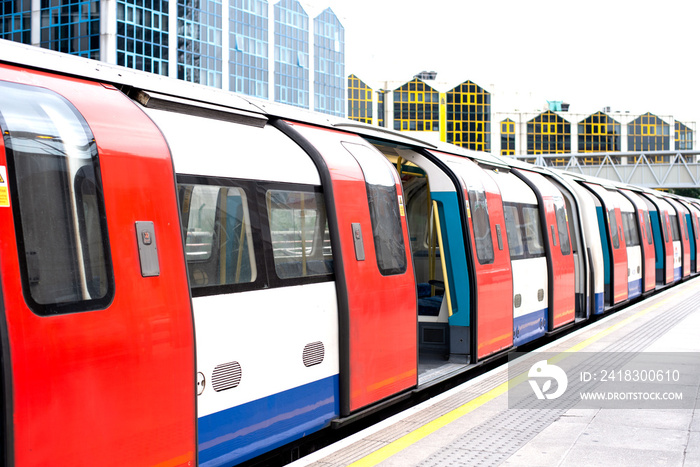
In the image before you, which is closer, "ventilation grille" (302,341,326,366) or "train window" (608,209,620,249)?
"ventilation grille" (302,341,326,366)

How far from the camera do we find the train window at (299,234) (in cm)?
541

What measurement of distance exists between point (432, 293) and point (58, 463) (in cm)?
702

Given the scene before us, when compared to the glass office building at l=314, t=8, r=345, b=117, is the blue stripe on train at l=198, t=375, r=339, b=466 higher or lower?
lower

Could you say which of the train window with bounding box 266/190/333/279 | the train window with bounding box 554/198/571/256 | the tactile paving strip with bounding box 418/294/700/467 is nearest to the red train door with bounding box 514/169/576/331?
the train window with bounding box 554/198/571/256

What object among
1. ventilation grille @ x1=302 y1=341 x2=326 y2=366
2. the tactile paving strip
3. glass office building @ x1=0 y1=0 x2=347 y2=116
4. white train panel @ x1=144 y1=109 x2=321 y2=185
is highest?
glass office building @ x1=0 y1=0 x2=347 y2=116

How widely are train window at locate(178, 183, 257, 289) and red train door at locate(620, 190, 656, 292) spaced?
47.6 feet

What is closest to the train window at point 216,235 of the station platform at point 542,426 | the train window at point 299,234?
the train window at point 299,234

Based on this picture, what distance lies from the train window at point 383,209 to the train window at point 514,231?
128 inches

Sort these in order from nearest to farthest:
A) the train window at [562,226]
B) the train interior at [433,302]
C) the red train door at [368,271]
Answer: the red train door at [368,271] < the train interior at [433,302] < the train window at [562,226]

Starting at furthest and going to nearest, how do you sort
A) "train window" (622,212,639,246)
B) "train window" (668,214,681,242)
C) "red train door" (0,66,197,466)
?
1. "train window" (668,214,681,242)
2. "train window" (622,212,639,246)
3. "red train door" (0,66,197,466)

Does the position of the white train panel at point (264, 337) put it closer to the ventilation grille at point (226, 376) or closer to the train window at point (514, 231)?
the ventilation grille at point (226, 376)

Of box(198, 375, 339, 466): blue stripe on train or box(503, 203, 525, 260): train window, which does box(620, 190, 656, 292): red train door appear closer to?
box(503, 203, 525, 260): train window

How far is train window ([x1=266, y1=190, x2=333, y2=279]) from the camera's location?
5.41 meters

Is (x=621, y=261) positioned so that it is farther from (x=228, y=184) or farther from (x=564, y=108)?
(x=564, y=108)
